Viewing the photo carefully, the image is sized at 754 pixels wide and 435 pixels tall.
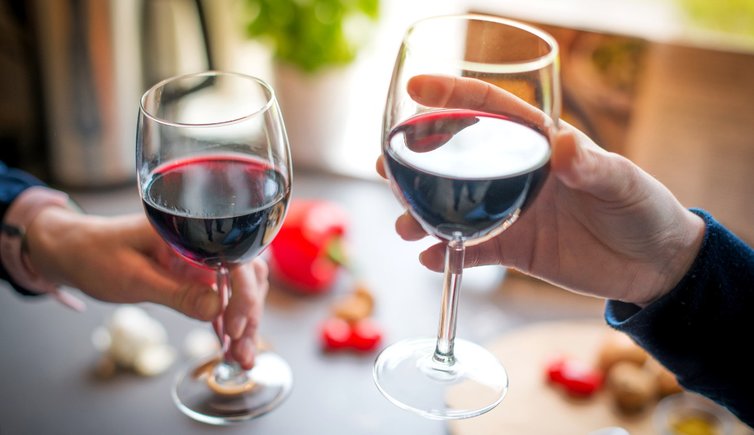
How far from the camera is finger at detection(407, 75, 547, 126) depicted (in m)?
0.64

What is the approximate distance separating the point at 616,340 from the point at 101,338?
2.31ft

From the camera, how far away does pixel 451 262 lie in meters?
0.73

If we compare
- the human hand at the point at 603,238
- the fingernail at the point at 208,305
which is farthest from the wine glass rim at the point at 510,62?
the fingernail at the point at 208,305

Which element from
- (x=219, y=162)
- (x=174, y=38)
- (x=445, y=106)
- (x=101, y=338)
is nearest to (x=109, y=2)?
(x=174, y=38)

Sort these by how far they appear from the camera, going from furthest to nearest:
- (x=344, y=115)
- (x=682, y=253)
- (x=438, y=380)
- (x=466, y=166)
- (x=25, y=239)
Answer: (x=344, y=115), (x=25, y=239), (x=682, y=253), (x=438, y=380), (x=466, y=166)

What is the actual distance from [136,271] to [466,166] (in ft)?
1.39

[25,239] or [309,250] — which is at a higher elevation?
[25,239]

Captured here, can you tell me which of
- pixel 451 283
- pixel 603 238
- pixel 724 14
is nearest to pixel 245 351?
pixel 451 283

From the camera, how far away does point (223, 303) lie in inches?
33.3

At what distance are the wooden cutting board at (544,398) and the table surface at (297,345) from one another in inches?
1.9

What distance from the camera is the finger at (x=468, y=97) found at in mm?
642

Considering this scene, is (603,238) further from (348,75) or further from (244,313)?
(348,75)

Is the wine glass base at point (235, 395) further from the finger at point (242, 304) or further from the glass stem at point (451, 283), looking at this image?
the glass stem at point (451, 283)

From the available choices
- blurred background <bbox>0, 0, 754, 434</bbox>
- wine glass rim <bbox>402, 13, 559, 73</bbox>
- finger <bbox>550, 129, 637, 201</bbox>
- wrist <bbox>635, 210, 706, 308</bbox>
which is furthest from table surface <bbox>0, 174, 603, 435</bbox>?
wine glass rim <bbox>402, 13, 559, 73</bbox>
